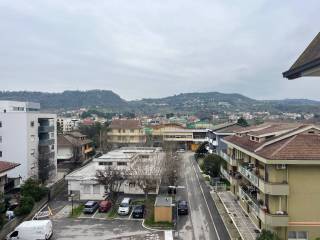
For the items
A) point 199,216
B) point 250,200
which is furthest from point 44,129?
point 250,200

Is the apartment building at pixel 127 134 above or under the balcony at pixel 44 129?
under

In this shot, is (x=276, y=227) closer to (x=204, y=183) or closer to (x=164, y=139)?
(x=204, y=183)

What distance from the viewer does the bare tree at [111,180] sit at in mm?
33719

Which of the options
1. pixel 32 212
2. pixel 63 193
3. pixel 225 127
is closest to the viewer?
pixel 32 212

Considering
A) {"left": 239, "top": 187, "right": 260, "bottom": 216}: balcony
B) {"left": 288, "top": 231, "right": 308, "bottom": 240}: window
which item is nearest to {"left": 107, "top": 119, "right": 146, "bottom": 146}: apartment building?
{"left": 239, "top": 187, "right": 260, "bottom": 216}: balcony

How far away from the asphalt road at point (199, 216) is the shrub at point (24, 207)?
11.8 m

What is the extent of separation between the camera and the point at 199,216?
29.3m

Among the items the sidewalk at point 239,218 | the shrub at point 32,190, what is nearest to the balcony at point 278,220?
the sidewalk at point 239,218

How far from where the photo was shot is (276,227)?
21.4 m

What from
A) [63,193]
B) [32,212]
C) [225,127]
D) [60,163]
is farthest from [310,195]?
[60,163]

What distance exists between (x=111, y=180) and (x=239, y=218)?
1241 cm

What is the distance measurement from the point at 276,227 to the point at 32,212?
1954cm

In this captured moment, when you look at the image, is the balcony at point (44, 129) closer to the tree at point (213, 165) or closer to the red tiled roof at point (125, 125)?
the tree at point (213, 165)

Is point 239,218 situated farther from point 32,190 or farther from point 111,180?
point 32,190
